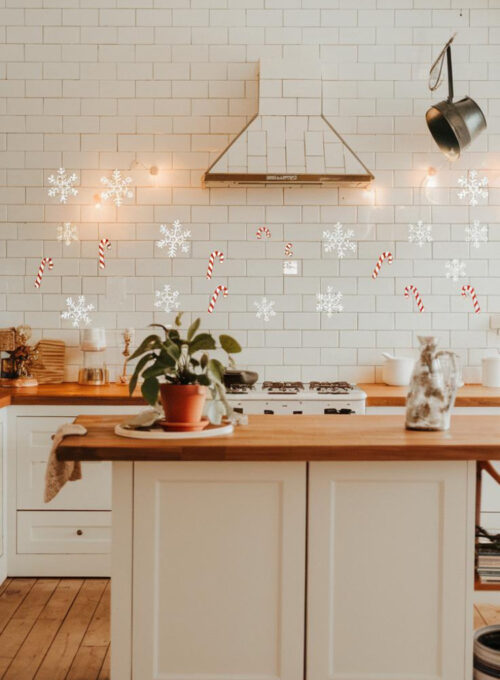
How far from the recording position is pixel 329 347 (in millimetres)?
4992

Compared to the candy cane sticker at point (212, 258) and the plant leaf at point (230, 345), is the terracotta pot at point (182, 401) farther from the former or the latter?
the candy cane sticker at point (212, 258)

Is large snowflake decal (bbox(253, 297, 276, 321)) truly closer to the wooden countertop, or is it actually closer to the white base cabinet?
the wooden countertop

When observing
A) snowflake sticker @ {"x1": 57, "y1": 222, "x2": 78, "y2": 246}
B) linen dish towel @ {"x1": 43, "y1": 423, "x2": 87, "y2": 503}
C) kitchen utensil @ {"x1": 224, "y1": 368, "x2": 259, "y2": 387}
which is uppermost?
snowflake sticker @ {"x1": 57, "y1": 222, "x2": 78, "y2": 246}

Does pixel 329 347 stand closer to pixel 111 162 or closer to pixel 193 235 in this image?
pixel 193 235

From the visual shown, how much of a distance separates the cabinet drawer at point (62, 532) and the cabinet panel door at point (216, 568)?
1641 millimetres

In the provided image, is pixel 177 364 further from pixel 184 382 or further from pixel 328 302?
pixel 328 302

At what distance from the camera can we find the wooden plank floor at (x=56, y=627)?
10.2ft

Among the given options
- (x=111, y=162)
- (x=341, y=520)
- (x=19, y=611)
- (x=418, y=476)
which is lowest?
(x=19, y=611)

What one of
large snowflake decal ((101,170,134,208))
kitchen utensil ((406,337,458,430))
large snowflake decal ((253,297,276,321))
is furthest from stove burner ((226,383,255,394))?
kitchen utensil ((406,337,458,430))

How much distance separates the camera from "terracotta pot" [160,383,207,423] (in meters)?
2.70

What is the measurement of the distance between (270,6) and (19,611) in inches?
154

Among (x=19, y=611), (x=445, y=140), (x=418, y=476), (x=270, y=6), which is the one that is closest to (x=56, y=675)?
(x=19, y=611)

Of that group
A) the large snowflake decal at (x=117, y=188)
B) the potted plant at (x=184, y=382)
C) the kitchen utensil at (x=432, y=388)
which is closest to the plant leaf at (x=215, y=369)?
the potted plant at (x=184, y=382)

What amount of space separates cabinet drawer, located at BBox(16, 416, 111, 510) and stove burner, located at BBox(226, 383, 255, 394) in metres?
0.81
